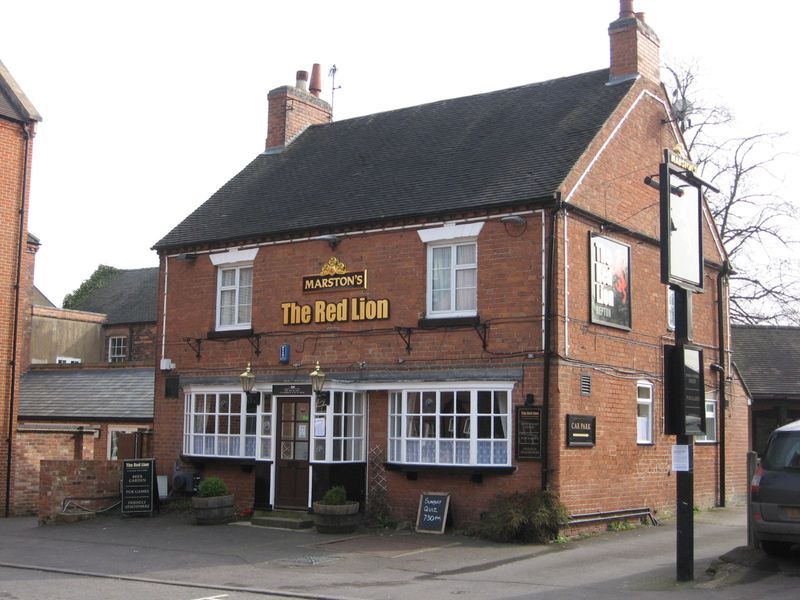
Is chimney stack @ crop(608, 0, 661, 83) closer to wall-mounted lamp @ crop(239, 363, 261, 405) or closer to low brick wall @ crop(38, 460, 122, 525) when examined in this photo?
wall-mounted lamp @ crop(239, 363, 261, 405)

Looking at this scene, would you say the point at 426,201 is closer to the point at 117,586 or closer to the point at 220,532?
the point at 220,532

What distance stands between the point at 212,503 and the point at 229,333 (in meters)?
3.76

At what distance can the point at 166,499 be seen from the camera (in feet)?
67.7

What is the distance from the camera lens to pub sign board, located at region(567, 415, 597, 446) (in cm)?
1659

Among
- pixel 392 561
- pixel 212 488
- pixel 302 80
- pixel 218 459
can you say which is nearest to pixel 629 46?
pixel 302 80

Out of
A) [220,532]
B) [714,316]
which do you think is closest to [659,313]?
[714,316]

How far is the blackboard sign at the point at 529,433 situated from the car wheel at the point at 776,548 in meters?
4.34

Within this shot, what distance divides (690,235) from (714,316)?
1003cm

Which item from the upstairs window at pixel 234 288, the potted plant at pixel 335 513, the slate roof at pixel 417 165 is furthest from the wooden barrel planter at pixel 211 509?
the slate roof at pixel 417 165

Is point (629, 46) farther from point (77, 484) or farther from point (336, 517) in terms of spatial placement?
point (77, 484)

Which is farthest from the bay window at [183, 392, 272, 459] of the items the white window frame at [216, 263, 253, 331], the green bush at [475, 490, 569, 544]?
the green bush at [475, 490, 569, 544]

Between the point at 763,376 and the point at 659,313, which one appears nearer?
the point at 659,313

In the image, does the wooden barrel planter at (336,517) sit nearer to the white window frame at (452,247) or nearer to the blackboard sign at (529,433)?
the blackboard sign at (529,433)

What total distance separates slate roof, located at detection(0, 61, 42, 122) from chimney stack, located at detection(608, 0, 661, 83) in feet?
45.4
